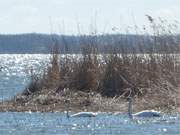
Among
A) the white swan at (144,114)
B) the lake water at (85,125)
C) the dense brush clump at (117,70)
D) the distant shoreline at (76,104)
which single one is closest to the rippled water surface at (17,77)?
the dense brush clump at (117,70)

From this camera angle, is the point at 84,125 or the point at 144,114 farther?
the point at 144,114

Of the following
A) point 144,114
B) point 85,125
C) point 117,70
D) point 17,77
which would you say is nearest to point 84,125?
point 85,125

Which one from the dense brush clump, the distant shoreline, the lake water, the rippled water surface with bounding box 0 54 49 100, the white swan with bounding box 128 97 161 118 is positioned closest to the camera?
the lake water

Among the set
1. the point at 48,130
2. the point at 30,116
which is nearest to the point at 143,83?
the point at 30,116

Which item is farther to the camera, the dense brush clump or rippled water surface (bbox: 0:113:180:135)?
the dense brush clump

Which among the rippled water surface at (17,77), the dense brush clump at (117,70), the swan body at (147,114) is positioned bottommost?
the rippled water surface at (17,77)

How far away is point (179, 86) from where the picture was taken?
21.6m

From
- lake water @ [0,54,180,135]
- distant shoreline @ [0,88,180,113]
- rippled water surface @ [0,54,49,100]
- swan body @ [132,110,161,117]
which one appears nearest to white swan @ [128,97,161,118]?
swan body @ [132,110,161,117]

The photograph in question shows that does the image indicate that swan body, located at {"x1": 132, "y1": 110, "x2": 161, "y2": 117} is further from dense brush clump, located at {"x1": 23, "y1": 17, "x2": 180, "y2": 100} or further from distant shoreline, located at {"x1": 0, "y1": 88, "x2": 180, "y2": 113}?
dense brush clump, located at {"x1": 23, "y1": 17, "x2": 180, "y2": 100}

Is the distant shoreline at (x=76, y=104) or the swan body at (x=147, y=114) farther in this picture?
the distant shoreline at (x=76, y=104)

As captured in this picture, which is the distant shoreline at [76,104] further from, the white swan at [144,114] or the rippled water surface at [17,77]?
the rippled water surface at [17,77]

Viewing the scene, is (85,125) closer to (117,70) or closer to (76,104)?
→ (76,104)

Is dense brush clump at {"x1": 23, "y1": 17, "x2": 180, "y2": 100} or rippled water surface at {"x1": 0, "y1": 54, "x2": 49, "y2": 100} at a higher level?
dense brush clump at {"x1": 23, "y1": 17, "x2": 180, "y2": 100}

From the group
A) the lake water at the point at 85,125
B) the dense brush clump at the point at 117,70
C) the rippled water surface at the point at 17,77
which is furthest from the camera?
the rippled water surface at the point at 17,77
